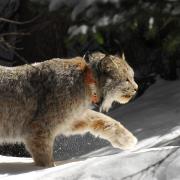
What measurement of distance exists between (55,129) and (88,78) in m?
0.53

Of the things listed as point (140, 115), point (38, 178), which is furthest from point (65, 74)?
point (140, 115)

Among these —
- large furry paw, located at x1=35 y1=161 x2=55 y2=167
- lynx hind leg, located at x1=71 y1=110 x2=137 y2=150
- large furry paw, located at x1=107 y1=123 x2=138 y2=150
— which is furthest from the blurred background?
large furry paw, located at x1=35 y1=161 x2=55 y2=167

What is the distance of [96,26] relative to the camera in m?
3.91

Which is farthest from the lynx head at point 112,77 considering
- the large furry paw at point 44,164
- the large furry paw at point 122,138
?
the large furry paw at point 44,164

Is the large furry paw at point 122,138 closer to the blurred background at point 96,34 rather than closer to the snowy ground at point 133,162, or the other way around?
the snowy ground at point 133,162

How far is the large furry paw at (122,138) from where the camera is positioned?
5344 mm

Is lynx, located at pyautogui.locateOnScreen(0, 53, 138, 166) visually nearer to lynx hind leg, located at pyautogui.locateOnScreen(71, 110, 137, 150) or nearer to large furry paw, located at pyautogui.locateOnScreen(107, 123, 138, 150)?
lynx hind leg, located at pyautogui.locateOnScreen(71, 110, 137, 150)

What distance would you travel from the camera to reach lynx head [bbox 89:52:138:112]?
520 cm

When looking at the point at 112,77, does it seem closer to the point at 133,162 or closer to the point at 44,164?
the point at 44,164

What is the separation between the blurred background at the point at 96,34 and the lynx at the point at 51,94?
26cm

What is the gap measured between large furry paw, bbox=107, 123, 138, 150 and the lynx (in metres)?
0.30

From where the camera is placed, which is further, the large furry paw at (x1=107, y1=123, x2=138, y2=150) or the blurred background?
the large furry paw at (x1=107, y1=123, x2=138, y2=150)

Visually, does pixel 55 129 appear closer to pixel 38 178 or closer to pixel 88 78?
pixel 88 78

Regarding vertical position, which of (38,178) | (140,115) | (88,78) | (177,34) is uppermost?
(177,34)
